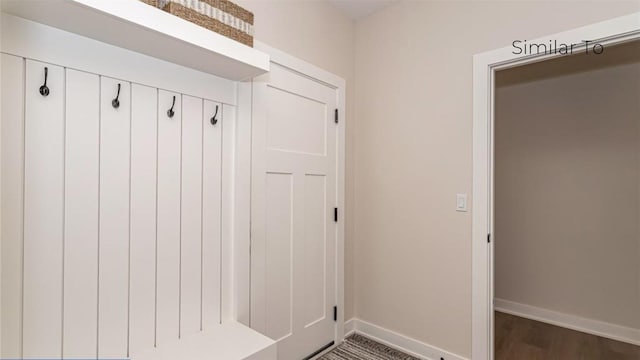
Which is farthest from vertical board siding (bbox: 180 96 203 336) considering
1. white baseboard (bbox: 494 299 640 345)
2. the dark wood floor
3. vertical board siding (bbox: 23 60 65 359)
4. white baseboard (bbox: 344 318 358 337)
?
white baseboard (bbox: 494 299 640 345)

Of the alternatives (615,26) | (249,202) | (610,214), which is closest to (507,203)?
(610,214)

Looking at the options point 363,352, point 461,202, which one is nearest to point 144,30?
point 461,202

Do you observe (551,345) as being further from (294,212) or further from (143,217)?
(143,217)

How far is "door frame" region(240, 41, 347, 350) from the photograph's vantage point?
1770 millimetres

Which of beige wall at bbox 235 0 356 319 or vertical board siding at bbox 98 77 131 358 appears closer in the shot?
vertical board siding at bbox 98 77 131 358

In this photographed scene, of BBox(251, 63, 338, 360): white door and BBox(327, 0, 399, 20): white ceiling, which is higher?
BBox(327, 0, 399, 20): white ceiling

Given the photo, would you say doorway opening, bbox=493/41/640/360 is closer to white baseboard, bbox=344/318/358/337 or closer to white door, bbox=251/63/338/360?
white baseboard, bbox=344/318/358/337

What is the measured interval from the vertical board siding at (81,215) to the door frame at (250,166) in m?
Answer: 0.67

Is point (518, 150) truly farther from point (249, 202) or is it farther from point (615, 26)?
point (249, 202)

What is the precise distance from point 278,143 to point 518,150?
2554 mm

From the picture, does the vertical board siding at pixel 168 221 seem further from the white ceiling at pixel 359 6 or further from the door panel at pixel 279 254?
the white ceiling at pixel 359 6

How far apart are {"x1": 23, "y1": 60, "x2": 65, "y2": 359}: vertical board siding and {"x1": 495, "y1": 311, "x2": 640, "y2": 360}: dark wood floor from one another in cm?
265

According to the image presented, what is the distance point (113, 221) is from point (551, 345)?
10.3 ft

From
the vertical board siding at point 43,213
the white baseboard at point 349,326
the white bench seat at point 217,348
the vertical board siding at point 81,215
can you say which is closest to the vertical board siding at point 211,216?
the white bench seat at point 217,348
